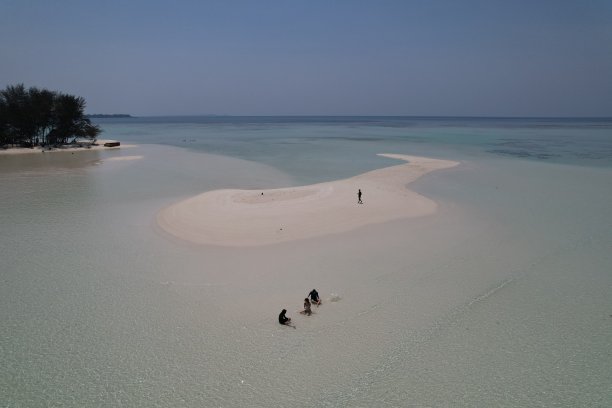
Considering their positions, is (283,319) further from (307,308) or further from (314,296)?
(314,296)

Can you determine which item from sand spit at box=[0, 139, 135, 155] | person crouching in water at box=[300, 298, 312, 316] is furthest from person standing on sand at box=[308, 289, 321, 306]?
sand spit at box=[0, 139, 135, 155]

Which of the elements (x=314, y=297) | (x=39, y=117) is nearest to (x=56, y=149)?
(x=39, y=117)

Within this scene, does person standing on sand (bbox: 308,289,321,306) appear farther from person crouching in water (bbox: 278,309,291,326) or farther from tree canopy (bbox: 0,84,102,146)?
tree canopy (bbox: 0,84,102,146)

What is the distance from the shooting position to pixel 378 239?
18.0m

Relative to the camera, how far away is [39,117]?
195 feet

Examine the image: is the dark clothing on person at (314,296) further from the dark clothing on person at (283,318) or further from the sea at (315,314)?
the dark clothing on person at (283,318)

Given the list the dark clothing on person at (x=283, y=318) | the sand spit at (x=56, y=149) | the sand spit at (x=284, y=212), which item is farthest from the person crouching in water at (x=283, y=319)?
the sand spit at (x=56, y=149)

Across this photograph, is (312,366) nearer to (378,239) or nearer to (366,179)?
(378,239)

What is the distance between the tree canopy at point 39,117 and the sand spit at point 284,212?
48028 millimetres

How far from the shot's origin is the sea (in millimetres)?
8578

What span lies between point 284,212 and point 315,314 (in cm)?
1077

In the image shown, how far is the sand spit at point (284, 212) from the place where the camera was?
723 inches

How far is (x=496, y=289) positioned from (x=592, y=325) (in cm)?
278

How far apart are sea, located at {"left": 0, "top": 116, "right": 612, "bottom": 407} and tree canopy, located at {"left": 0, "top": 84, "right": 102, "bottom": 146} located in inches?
1756
